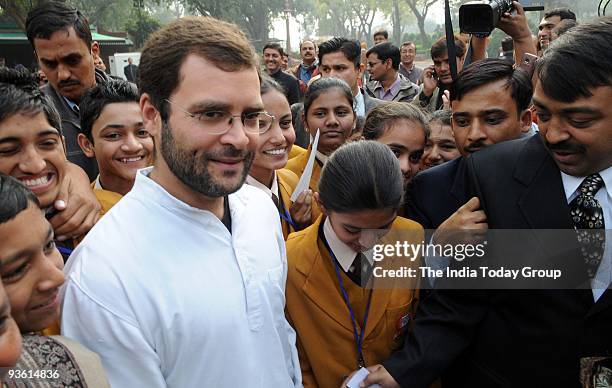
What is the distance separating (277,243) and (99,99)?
125cm

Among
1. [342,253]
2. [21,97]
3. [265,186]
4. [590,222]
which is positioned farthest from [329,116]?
[590,222]

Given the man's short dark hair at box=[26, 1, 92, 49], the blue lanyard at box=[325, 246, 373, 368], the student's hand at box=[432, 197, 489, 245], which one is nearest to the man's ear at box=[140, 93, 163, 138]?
the blue lanyard at box=[325, 246, 373, 368]

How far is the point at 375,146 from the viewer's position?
202 centimetres

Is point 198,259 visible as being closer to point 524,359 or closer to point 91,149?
point 524,359

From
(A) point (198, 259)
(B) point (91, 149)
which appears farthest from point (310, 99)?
(A) point (198, 259)

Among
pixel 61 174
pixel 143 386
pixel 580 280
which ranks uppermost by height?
pixel 61 174

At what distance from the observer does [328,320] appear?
190cm

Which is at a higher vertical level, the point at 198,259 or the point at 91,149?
the point at 91,149

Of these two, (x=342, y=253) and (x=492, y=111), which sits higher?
(x=492, y=111)

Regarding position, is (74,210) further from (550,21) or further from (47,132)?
(550,21)

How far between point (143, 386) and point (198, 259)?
36cm

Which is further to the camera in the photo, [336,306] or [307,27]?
[307,27]

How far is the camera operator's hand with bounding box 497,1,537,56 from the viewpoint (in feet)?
9.56

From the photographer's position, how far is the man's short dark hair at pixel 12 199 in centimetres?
126
